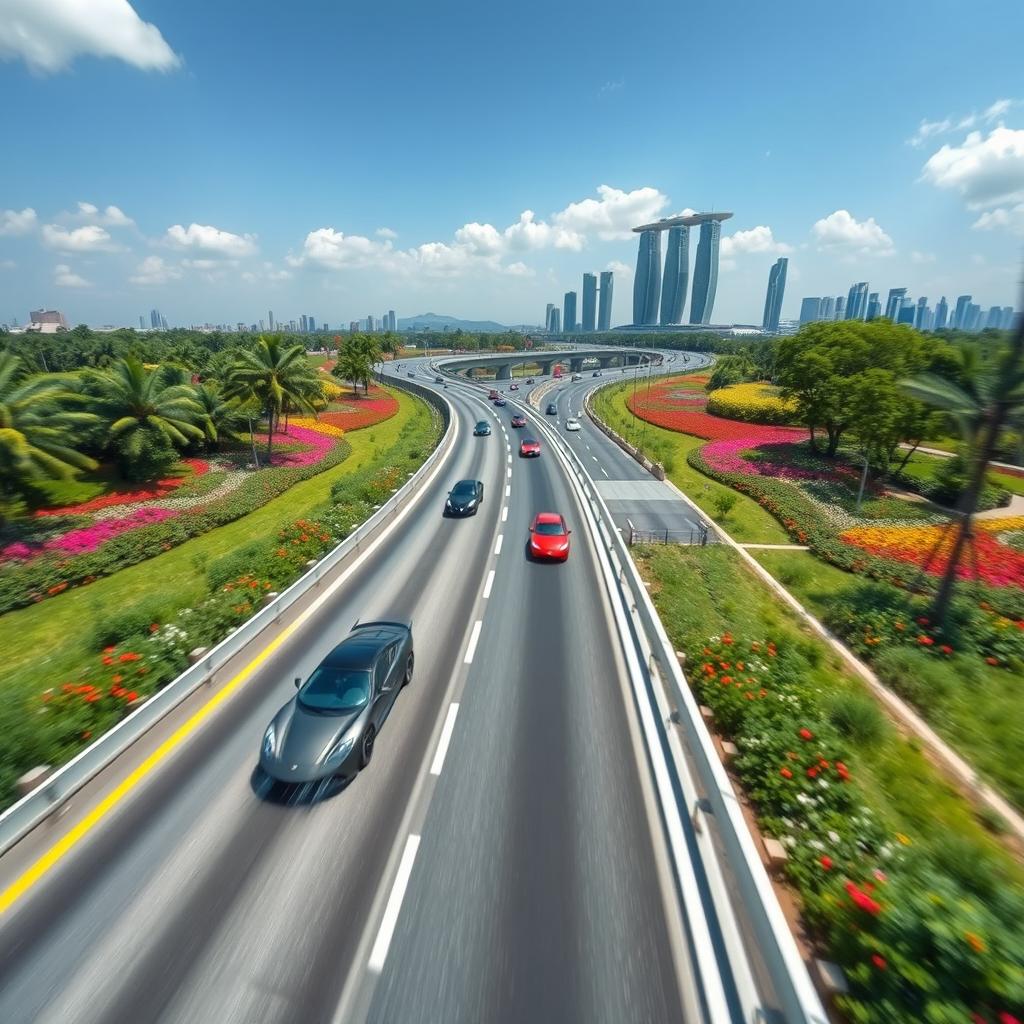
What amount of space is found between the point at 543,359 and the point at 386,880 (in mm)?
144409

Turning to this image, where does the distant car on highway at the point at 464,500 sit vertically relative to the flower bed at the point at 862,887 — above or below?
below

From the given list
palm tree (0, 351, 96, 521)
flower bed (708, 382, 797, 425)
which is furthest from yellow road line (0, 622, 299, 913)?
flower bed (708, 382, 797, 425)

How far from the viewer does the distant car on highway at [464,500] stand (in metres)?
25.3

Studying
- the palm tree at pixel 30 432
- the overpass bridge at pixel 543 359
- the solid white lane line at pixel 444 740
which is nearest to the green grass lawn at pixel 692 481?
the solid white lane line at pixel 444 740

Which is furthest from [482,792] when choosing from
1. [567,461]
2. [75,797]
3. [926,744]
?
[567,461]

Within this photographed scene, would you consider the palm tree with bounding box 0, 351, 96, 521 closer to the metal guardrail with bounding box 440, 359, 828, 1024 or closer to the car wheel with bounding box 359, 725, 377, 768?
the car wheel with bounding box 359, 725, 377, 768

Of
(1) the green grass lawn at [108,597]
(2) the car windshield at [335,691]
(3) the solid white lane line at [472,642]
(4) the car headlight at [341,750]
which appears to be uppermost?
(2) the car windshield at [335,691]

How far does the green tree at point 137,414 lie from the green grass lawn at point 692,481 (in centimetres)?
3303

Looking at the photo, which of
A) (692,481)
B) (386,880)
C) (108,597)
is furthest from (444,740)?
(692,481)

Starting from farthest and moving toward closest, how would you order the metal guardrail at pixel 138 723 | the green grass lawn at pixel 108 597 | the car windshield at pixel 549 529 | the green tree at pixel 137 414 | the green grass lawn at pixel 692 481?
the green tree at pixel 137 414, the green grass lawn at pixel 692 481, the car windshield at pixel 549 529, the green grass lawn at pixel 108 597, the metal guardrail at pixel 138 723

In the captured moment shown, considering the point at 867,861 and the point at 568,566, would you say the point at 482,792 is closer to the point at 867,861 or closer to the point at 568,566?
the point at 867,861

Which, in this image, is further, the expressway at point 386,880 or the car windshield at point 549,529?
the car windshield at point 549,529

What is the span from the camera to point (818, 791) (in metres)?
7.96

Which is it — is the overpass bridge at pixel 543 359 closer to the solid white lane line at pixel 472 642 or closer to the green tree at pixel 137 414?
the green tree at pixel 137 414
